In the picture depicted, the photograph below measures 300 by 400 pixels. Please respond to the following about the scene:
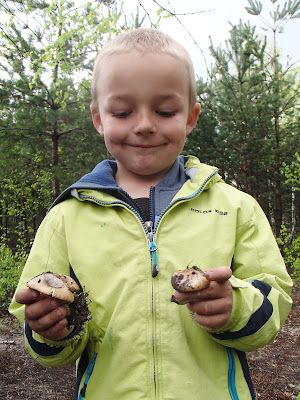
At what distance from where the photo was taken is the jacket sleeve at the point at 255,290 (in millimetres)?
1221

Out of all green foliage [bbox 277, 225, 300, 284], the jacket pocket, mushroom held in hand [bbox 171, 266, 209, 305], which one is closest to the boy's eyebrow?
mushroom held in hand [bbox 171, 266, 209, 305]

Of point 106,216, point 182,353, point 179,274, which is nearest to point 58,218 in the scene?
point 106,216

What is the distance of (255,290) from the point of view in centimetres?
127

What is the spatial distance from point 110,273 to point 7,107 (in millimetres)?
9164

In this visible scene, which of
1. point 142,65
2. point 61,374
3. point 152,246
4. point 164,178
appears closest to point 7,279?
point 61,374

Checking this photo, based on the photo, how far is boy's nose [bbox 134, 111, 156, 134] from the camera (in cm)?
145

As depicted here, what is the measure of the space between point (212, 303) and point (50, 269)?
0.73 m

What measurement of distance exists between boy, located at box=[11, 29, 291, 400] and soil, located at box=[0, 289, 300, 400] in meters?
2.87

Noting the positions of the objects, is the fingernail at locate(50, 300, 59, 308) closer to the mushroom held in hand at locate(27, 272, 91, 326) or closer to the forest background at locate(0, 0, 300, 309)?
the mushroom held in hand at locate(27, 272, 91, 326)

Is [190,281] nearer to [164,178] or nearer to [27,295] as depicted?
[27,295]

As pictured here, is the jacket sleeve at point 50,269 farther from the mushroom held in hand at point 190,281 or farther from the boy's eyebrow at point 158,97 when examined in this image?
the boy's eyebrow at point 158,97

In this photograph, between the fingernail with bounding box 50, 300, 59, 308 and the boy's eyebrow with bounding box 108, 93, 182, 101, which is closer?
the fingernail with bounding box 50, 300, 59, 308

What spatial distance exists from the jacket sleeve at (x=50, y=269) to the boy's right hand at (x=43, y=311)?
104 millimetres

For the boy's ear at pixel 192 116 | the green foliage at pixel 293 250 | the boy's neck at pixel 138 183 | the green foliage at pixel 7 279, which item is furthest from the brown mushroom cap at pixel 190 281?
the green foliage at pixel 293 250
